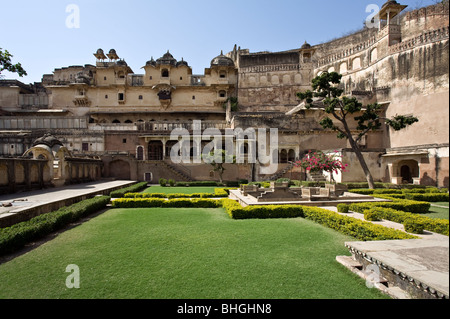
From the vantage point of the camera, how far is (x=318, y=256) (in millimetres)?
6211

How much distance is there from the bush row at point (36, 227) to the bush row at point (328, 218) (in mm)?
5967

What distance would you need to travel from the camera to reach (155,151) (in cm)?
3522

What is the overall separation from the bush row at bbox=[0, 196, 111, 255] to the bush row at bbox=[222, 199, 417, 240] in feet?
19.6

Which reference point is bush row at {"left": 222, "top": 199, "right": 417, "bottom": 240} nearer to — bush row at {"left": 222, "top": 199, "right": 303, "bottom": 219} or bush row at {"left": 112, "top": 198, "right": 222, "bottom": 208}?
bush row at {"left": 222, "top": 199, "right": 303, "bottom": 219}

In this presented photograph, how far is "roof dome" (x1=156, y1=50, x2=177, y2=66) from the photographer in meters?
44.0

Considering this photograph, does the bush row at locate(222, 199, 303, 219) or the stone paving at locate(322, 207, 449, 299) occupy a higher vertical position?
the stone paving at locate(322, 207, 449, 299)

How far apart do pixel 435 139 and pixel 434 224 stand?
74.1ft

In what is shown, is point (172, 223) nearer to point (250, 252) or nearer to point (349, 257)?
point (250, 252)

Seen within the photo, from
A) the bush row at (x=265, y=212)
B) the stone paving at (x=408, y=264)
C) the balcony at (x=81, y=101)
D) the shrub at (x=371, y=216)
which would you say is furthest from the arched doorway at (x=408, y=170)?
the balcony at (x=81, y=101)

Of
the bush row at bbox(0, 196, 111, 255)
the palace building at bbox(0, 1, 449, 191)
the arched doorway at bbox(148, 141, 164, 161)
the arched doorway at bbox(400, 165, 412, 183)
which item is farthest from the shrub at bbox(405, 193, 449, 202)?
the arched doorway at bbox(148, 141, 164, 161)

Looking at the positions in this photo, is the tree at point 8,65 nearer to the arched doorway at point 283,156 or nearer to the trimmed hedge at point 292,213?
the trimmed hedge at point 292,213

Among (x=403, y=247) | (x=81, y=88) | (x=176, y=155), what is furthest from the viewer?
(x=81, y=88)

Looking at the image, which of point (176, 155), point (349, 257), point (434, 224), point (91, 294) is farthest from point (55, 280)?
point (176, 155)

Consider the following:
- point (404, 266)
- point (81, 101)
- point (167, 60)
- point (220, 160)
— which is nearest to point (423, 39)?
point (220, 160)
